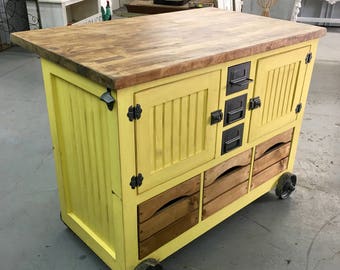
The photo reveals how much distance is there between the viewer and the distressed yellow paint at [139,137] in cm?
118

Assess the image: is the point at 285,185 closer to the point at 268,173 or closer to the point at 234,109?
the point at 268,173

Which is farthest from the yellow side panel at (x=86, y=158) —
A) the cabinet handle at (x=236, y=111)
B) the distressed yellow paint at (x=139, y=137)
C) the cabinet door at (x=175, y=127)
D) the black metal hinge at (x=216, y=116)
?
the cabinet handle at (x=236, y=111)

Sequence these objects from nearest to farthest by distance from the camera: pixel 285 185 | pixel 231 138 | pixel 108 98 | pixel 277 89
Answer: pixel 108 98
pixel 231 138
pixel 277 89
pixel 285 185

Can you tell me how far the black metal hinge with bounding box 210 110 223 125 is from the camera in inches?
53.8

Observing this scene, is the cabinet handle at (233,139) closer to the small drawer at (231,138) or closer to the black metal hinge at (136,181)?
the small drawer at (231,138)

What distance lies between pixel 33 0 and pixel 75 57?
3129 mm

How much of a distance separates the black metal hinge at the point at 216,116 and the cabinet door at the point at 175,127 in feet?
0.05

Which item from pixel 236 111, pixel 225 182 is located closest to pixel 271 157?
pixel 225 182

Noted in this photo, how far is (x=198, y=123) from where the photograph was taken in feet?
4.43

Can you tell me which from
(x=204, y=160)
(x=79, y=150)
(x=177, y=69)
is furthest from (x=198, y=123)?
(x=79, y=150)

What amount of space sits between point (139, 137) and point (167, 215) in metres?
0.38

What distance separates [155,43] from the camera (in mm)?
1369

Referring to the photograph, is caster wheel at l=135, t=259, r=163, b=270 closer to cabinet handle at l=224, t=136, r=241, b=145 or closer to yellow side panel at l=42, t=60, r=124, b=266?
yellow side panel at l=42, t=60, r=124, b=266

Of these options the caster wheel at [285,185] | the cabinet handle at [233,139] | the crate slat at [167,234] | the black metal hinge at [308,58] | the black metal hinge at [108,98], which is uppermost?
the black metal hinge at [108,98]
